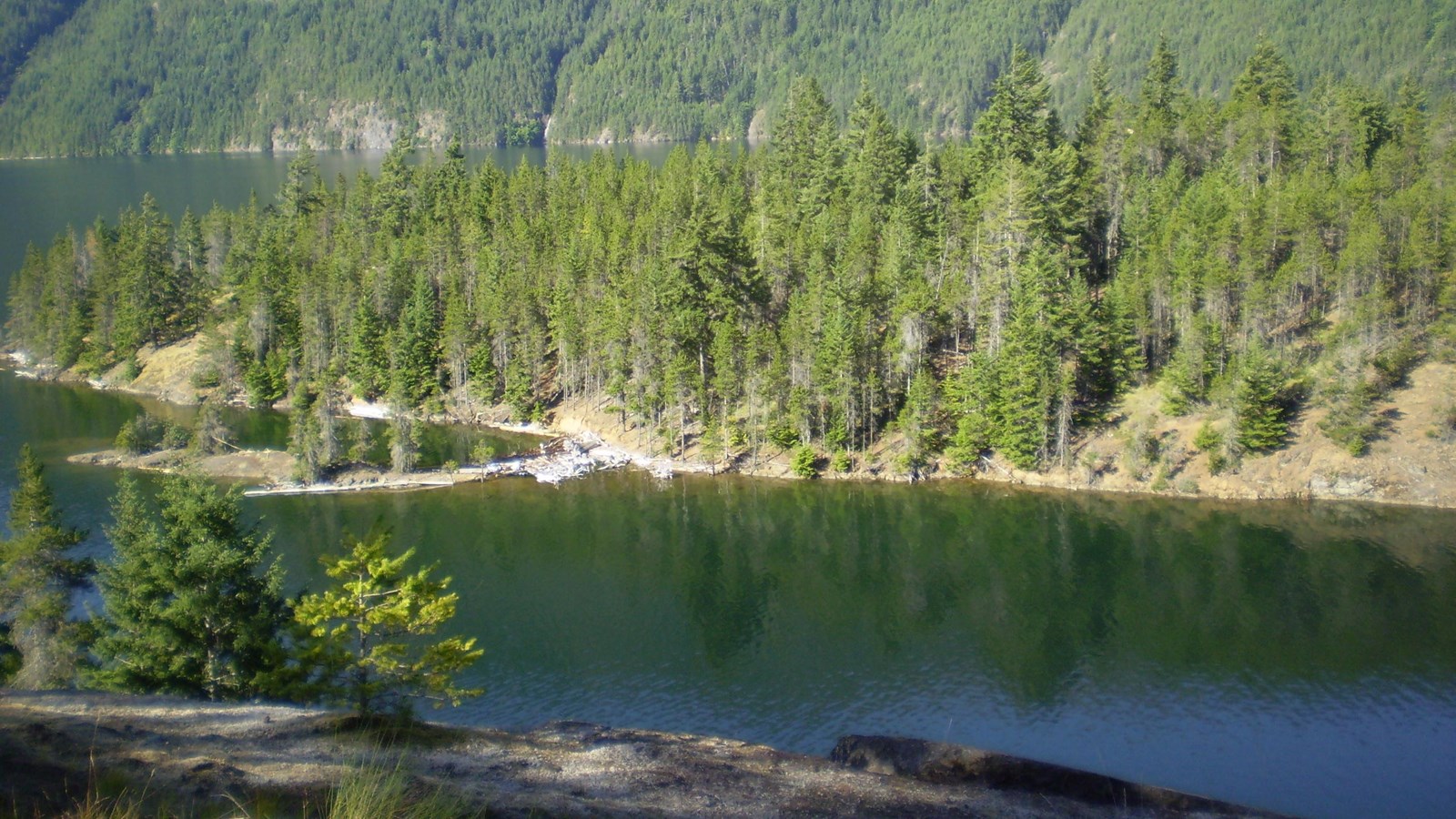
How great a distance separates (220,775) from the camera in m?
18.6

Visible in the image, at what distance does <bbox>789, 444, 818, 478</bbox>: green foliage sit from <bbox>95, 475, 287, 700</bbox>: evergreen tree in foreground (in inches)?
1906

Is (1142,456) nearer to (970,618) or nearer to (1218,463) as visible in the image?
(1218,463)

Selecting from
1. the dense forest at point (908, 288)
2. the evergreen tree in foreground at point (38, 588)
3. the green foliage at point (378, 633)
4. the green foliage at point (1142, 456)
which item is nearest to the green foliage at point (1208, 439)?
the dense forest at point (908, 288)

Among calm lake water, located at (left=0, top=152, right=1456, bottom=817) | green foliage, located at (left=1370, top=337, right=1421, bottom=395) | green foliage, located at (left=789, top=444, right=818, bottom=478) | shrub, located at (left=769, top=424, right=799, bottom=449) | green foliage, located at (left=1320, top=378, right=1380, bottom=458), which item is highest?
green foliage, located at (left=1370, top=337, right=1421, bottom=395)

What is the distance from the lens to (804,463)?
258 ft

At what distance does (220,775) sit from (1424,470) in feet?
244

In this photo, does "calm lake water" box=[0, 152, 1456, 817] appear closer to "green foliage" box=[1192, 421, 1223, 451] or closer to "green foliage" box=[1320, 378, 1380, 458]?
"green foliage" box=[1192, 421, 1223, 451]


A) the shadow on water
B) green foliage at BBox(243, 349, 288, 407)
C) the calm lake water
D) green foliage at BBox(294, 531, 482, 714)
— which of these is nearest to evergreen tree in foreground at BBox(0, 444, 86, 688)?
green foliage at BBox(294, 531, 482, 714)

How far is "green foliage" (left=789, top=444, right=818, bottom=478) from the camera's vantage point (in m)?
78.5

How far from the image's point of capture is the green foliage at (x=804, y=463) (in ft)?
258

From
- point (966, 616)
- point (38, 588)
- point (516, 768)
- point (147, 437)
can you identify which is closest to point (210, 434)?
point (147, 437)

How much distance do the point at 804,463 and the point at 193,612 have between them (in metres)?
51.5

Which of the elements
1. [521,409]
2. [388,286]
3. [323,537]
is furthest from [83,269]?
[323,537]

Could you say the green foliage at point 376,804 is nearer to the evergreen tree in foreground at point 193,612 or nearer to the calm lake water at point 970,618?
the calm lake water at point 970,618
